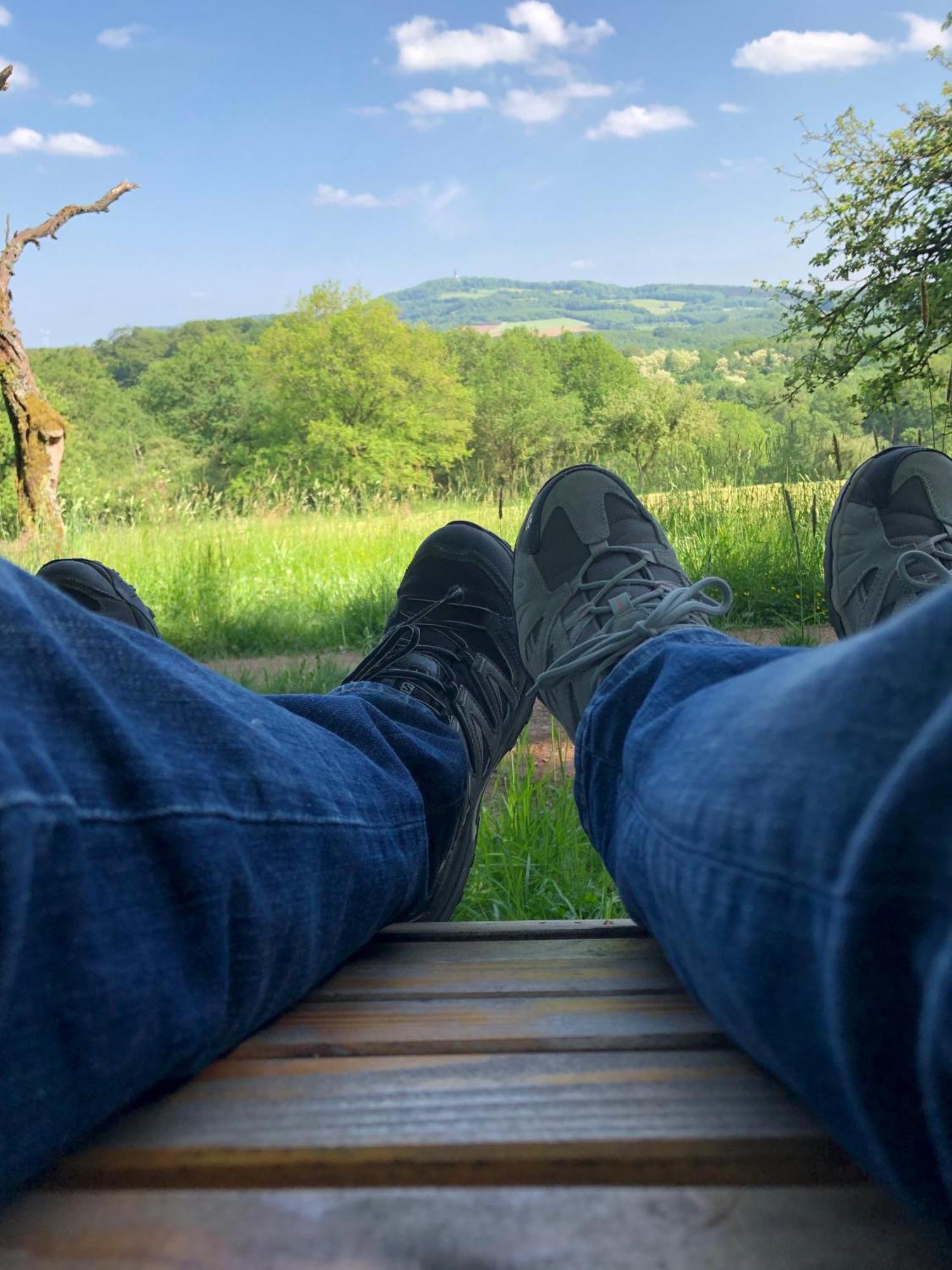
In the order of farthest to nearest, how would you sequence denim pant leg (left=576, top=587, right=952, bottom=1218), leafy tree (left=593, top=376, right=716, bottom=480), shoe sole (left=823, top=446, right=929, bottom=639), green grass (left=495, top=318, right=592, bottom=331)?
green grass (left=495, top=318, right=592, bottom=331) < leafy tree (left=593, top=376, right=716, bottom=480) < shoe sole (left=823, top=446, right=929, bottom=639) < denim pant leg (left=576, top=587, right=952, bottom=1218)

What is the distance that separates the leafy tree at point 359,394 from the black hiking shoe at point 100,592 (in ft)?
110

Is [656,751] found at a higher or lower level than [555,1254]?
higher

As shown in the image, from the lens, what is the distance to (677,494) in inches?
176

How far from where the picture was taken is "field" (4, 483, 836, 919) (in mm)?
1468

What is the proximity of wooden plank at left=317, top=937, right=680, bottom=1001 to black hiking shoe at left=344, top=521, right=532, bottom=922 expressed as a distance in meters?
0.14

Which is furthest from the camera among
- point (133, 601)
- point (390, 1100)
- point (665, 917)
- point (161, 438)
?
point (161, 438)

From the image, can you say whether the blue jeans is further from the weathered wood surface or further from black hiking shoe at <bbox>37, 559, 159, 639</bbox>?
black hiking shoe at <bbox>37, 559, 159, 639</bbox>

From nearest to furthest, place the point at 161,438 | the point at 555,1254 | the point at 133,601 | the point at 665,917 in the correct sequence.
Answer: the point at 555,1254 < the point at 665,917 < the point at 133,601 < the point at 161,438

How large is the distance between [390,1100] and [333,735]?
410 mm

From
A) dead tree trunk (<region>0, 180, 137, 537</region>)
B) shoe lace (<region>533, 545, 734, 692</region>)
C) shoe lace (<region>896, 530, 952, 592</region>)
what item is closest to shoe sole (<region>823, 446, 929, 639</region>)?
shoe lace (<region>896, 530, 952, 592</region>)

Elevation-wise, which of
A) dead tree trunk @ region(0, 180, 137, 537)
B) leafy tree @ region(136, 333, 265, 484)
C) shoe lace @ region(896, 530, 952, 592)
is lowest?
shoe lace @ region(896, 530, 952, 592)

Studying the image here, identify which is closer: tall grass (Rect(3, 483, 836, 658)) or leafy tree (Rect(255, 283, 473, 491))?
tall grass (Rect(3, 483, 836, 658))

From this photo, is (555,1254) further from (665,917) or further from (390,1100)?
(665,917)

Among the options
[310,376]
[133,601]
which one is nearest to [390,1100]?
[133,601]
